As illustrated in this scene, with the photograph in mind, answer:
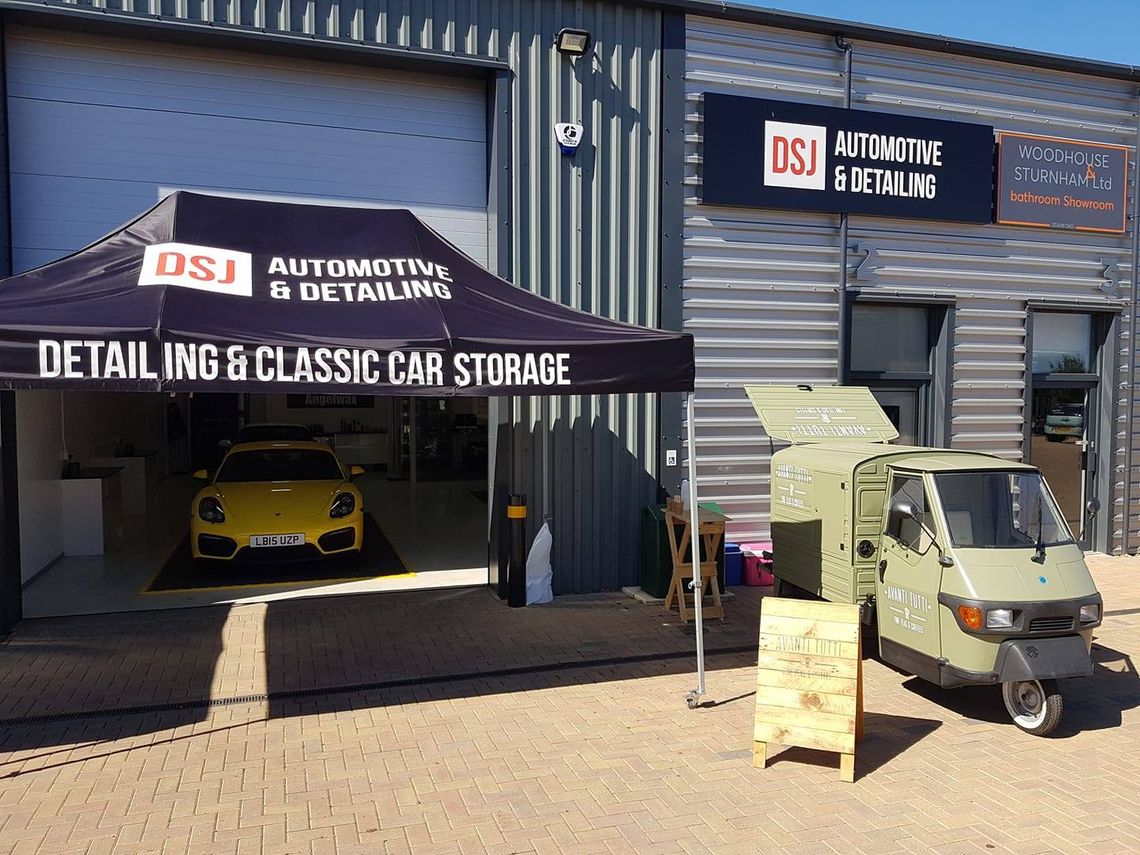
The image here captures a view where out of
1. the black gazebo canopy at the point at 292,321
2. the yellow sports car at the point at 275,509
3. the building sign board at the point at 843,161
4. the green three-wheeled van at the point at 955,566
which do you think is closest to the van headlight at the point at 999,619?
the green three-wheeled van at the point at 955,566

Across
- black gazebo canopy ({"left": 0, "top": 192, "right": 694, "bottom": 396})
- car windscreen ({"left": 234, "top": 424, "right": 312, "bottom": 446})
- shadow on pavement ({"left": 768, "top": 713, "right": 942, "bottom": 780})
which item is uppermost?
black gazebo canopy ({"left": 0, "top": 192, "right": 694, "bottom": 396})

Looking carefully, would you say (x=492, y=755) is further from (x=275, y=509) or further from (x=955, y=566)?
(x=275, y=509)

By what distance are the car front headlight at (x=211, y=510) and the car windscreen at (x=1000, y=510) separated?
6969mm

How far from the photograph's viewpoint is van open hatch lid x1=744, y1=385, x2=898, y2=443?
7.92 meters

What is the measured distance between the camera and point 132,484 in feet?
42.7

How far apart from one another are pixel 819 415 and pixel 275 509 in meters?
5.73

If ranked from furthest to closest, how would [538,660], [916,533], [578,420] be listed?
1. [578,420]
2. [538,660]
3. [916,533]

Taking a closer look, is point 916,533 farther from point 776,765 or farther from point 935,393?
point 935,393

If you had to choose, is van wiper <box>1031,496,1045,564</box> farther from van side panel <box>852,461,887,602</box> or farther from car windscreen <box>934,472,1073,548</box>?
van side panel <box>852,461,887,602</box>

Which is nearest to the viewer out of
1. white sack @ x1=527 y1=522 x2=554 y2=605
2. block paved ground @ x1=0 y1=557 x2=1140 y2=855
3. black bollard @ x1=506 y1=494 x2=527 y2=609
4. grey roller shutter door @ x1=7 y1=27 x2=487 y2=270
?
block paved ground @ x1=0 y1=557 x2=1140 y2=855

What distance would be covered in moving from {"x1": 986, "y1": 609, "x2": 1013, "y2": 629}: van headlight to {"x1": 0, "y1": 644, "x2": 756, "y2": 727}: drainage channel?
225 centimetres

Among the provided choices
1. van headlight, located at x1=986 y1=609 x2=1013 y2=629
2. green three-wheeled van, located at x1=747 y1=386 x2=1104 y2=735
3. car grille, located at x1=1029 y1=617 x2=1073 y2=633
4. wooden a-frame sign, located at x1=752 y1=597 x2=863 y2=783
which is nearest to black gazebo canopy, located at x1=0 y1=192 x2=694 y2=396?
green three-wheeled van, located at x1=747 y1=386 x2=1104 y2=735

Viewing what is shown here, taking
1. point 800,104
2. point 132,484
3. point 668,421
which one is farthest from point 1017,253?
point 132,484

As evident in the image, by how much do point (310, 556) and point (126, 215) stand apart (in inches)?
149
